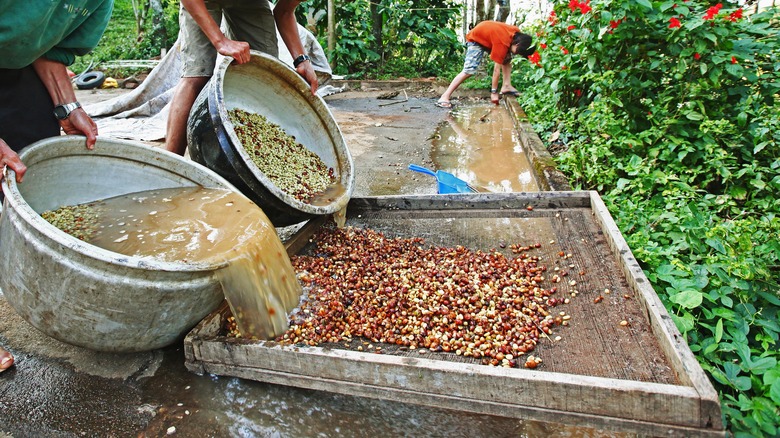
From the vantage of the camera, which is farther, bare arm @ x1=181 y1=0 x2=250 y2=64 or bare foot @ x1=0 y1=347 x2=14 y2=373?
bare arm @ x1=181 y1=0 x2=250 y2=64

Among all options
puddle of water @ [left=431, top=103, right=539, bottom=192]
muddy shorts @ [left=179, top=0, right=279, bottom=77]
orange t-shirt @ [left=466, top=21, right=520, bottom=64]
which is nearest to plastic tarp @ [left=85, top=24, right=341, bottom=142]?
puddle of water @ [left=431, top=103, right=539, bottom=192]

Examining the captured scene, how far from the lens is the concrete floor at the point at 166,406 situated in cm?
188

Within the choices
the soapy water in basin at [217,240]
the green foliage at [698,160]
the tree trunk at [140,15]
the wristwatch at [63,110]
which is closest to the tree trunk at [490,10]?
the green foliage at [698,160]

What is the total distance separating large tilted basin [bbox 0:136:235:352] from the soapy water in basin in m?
0.13

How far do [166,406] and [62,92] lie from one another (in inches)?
59.9

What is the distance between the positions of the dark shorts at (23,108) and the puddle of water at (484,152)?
9.99 feet

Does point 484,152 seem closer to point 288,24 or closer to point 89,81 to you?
point 288,24

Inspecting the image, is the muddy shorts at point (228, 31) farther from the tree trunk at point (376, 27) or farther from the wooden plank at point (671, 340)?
the tree trunk at point (376, 27)

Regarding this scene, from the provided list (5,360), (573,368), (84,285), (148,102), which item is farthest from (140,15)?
(573,368)

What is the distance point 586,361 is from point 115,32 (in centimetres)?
2028

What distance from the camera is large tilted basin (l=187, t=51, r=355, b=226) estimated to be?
102 inches

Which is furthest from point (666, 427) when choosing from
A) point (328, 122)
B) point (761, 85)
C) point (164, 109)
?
point (164, 109)

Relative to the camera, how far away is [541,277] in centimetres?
251

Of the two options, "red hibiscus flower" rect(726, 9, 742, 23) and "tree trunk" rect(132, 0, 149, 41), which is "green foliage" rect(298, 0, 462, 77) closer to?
"tree trunk" rect(132, 0, 149, 41)
